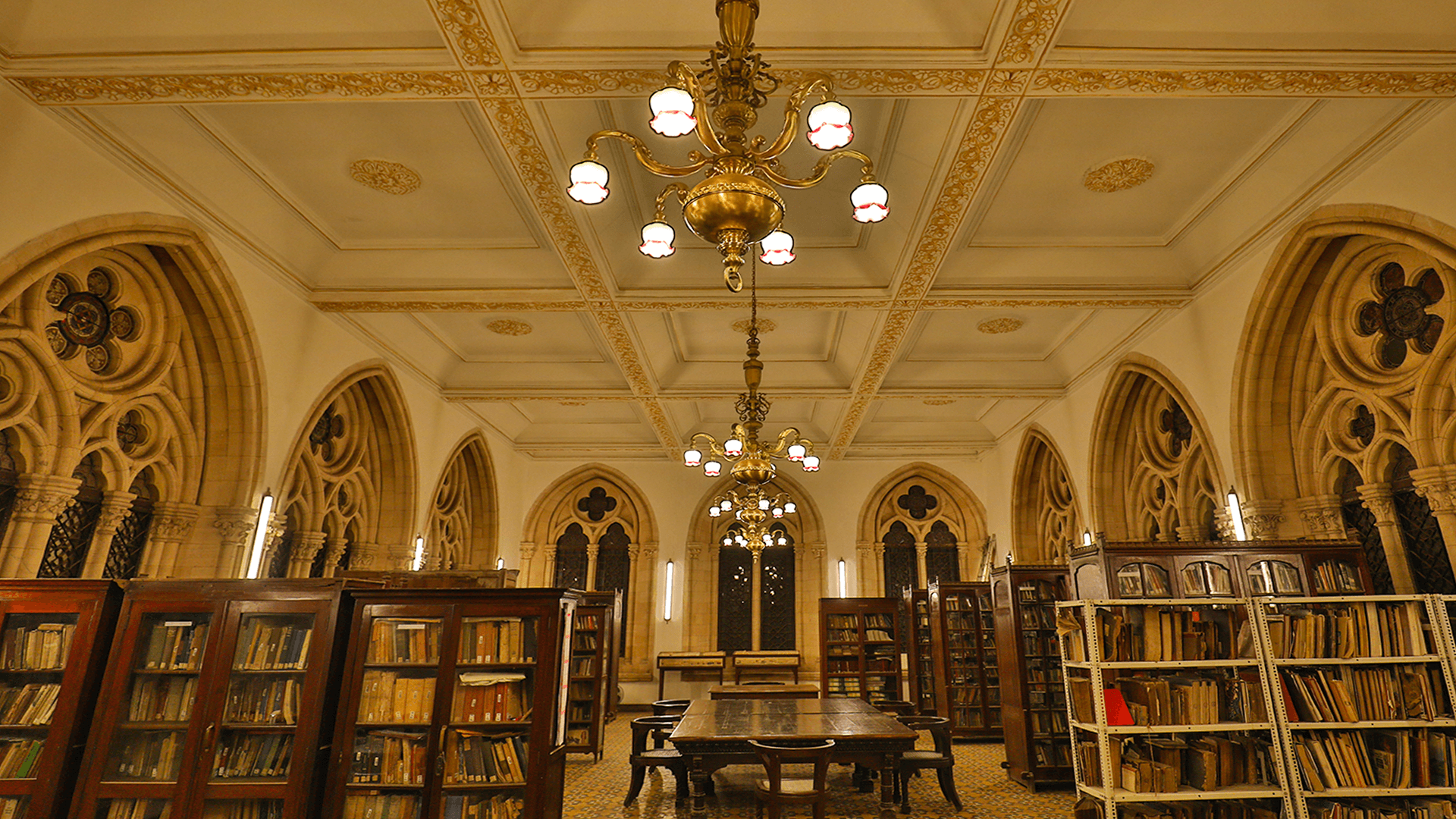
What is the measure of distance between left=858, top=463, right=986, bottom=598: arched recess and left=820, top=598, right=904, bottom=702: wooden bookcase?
2.45m

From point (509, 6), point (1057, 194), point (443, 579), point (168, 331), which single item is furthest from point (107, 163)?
point (1057, 194)

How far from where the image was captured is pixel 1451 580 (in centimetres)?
562

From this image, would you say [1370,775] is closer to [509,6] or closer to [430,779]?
[430,779]

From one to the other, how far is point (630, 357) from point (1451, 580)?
7821mm

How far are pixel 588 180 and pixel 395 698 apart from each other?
380 cm

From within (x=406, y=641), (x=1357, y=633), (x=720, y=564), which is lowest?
(x=406, y=641)

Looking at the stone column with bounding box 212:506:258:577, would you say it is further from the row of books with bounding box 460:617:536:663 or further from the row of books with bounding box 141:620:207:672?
the row of books with bounding box 460:617:536:663

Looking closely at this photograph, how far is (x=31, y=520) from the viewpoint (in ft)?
17.9

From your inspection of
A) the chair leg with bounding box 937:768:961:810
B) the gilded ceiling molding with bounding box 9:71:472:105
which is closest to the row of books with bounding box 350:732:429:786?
the gilded ceiling molding with bounding box 9:71:472:105

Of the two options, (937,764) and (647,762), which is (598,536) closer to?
(647,762)

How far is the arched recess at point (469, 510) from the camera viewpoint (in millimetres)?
12312

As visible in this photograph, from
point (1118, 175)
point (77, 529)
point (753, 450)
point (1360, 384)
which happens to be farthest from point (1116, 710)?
point (77, 529)

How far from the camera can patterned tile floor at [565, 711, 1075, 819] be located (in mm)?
6449

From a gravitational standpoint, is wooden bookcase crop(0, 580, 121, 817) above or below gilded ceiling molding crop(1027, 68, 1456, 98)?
below
